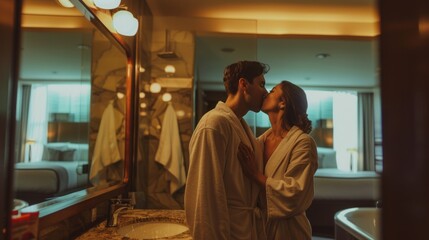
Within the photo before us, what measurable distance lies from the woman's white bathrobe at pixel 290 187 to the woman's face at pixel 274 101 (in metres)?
0.18

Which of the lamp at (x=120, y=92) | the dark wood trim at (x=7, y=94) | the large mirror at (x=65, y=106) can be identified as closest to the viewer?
the dark wood trim at (x=7, y=94)

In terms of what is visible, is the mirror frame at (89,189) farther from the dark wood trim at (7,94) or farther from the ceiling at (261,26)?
the ceiling at (261,26)

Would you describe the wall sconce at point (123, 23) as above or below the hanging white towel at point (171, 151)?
above

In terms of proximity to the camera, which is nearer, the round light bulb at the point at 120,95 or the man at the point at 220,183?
the man at the point at 220,183

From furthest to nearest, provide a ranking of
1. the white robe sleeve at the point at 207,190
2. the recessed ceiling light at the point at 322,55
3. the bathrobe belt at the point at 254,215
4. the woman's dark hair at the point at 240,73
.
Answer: the recessed ceiling light at the point at 322,55 → the woman's dark hair at the point at 240,73 → the bathrobe belt at the point at 254,215 → the white robe sleeve at the point at 207,190

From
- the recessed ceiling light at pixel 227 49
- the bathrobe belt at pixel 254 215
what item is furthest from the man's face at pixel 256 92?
the recessed ceiling light at pixel 227 49

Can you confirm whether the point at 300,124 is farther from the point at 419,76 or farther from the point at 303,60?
the point at 303,60

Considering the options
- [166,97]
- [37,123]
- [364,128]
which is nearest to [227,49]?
[166,97]

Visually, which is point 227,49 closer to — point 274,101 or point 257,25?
point 257,25

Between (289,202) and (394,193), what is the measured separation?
1.00 m

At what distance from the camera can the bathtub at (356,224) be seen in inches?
84.1

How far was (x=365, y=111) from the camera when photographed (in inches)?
247

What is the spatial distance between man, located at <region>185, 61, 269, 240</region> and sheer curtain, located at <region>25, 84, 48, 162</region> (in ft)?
1.81

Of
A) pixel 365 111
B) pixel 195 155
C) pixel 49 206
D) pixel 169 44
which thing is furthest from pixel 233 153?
pixel 365 111
